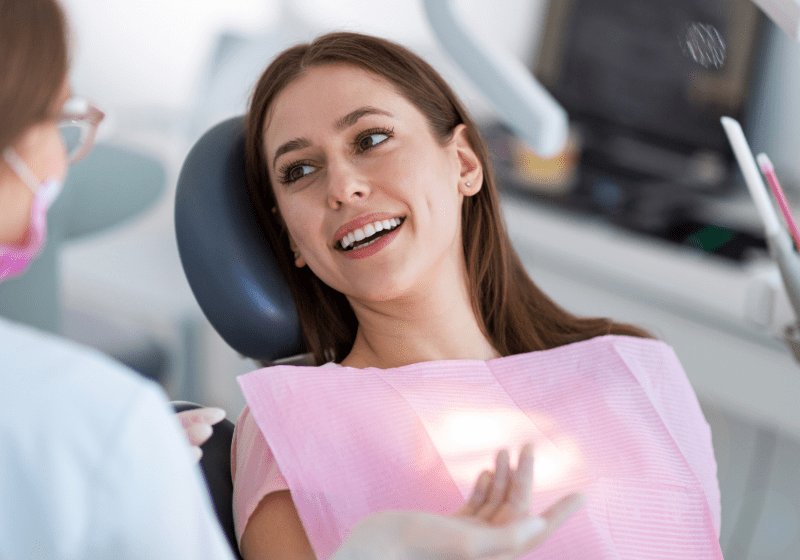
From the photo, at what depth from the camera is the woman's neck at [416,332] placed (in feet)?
3.74

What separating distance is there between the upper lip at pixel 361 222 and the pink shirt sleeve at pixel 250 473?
0.87 ft

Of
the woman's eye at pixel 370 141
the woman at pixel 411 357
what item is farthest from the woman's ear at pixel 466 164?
the woman's eye at pixel 370 141

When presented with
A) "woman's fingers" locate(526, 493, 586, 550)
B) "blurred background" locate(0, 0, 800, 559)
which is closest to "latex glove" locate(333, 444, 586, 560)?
"woman's fingers" locate(526, 493, 586, 550)

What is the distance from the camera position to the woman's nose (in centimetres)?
104

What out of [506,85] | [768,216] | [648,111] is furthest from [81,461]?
[648,111]

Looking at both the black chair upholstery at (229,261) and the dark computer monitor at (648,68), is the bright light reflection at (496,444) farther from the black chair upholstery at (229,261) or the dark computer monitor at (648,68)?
the dark computer monitor at (648,68)

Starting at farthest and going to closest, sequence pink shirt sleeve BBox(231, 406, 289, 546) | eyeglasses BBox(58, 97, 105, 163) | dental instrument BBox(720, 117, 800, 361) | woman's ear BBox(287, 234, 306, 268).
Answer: woman's ear BBox(287, 234, 306, 268) → dental instrument BBox(720, 117, 800, 361) → pink shirt sleeve BBox(231, 406, 289, 546) → eyeglasses BBox(58, 97, 105, 163)

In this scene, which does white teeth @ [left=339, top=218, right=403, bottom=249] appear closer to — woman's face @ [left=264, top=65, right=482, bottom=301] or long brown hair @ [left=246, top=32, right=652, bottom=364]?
woman's face @ [left=264, top=65, right=482, bottom=301]

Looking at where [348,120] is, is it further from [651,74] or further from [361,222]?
[651,74]

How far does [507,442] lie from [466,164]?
17.6 inches

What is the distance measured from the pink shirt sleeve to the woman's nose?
0.30m

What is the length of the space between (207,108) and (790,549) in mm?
2133

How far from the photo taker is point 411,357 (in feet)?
3.72

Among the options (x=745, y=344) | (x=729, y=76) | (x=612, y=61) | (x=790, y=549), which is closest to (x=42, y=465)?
(x=745, y=344)
